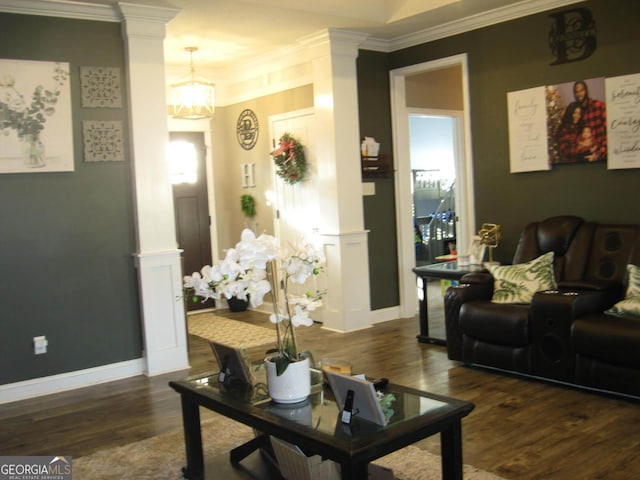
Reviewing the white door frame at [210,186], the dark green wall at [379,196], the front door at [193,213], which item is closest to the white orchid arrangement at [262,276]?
the dark green wall at [379,196]

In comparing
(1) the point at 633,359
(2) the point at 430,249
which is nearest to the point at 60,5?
(1) the point at 633,359

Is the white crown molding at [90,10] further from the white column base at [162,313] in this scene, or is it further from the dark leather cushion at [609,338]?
the dark leather cushion at [609,338]

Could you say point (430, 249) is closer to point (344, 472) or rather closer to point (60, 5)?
point (60, 5)

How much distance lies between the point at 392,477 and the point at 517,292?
2.13 metres

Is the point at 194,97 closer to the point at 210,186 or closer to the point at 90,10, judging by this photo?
the point at 90,10

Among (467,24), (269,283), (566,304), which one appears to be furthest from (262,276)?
(467,24)

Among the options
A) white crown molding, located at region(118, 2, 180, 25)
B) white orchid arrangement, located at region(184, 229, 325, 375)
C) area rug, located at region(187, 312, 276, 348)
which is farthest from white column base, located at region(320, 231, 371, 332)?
white orchid arrangement, located at region(184, 229, 325, 375)

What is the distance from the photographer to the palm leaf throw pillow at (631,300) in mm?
3788

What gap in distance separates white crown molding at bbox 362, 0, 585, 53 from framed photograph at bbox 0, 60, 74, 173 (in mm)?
2942

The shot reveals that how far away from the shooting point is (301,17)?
207 inches

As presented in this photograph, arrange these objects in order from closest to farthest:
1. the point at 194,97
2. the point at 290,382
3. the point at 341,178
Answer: the point at 290,382
the point at 341,178
the point at 194,97

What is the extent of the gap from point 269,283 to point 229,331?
3893 millimetres

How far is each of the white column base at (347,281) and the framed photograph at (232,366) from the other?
125 inches

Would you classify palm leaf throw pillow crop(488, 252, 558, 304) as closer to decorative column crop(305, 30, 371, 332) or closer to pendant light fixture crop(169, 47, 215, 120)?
decorative column crop(305, 30, 371, 332)
